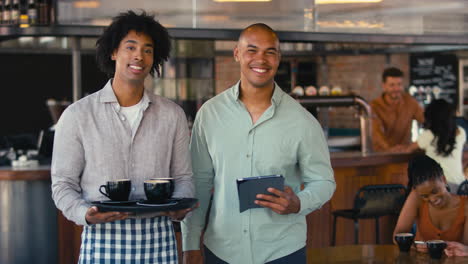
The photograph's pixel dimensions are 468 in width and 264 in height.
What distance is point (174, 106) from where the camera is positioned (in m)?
2.31

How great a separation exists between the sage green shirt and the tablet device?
0.47ft

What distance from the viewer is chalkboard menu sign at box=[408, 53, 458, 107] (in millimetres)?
10195

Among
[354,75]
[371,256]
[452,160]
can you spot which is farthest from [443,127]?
[354,75]

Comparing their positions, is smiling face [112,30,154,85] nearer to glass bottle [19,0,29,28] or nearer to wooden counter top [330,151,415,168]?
wooden counter top [330,151,415,168]

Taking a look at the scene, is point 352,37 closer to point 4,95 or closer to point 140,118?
point 140,118

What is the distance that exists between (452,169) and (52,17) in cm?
333

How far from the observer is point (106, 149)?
2.15 m

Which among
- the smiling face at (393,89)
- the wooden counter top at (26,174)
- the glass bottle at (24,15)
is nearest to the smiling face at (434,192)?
the wooden counter top at (26,174)

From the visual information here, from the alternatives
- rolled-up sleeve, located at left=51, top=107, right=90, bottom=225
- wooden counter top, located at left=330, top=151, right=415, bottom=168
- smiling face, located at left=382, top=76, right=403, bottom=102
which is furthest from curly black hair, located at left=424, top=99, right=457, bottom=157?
rolled-up sleeve, located at left=51, top=107, right=90, bottom=225

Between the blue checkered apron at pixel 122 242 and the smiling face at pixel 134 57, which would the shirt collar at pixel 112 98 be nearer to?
the smiling face at pixel 134 57

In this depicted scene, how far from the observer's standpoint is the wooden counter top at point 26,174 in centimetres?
459

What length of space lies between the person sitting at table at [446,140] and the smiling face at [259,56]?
3130 millimetres

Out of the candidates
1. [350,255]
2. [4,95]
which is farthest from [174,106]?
[4,95]

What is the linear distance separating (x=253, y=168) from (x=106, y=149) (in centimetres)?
47
